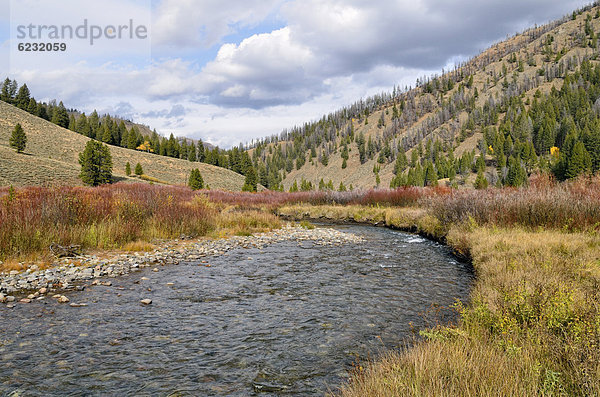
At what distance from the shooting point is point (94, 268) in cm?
798

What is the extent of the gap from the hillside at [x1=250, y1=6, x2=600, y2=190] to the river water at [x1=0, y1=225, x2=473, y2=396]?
62.7 meters

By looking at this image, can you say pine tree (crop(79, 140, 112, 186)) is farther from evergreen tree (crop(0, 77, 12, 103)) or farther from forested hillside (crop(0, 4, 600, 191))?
evergreen tree (crop(0, 77, 12, 103))

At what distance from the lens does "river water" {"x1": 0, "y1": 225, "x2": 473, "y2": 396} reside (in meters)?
3.78

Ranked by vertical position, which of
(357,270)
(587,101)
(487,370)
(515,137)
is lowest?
(357,270)

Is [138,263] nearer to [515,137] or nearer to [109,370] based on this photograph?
[109,370]

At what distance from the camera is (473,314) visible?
15.3 feet

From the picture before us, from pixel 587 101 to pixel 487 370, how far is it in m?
131

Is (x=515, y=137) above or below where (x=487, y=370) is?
above

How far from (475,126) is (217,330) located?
129182 mm

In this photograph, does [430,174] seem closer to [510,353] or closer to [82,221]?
[82,221]

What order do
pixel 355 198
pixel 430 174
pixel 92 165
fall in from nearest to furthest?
pixel 355 198 → pixel 92 165 → pixel 430 174

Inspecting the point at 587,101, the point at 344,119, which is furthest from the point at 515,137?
the point at 344,119

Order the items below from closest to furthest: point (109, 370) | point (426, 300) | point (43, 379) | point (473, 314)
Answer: point (43, 379), point (109, 370), point (473, 314), point (426, 300)

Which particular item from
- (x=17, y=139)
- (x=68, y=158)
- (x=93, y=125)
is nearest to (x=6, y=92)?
(x=93, y=125)
